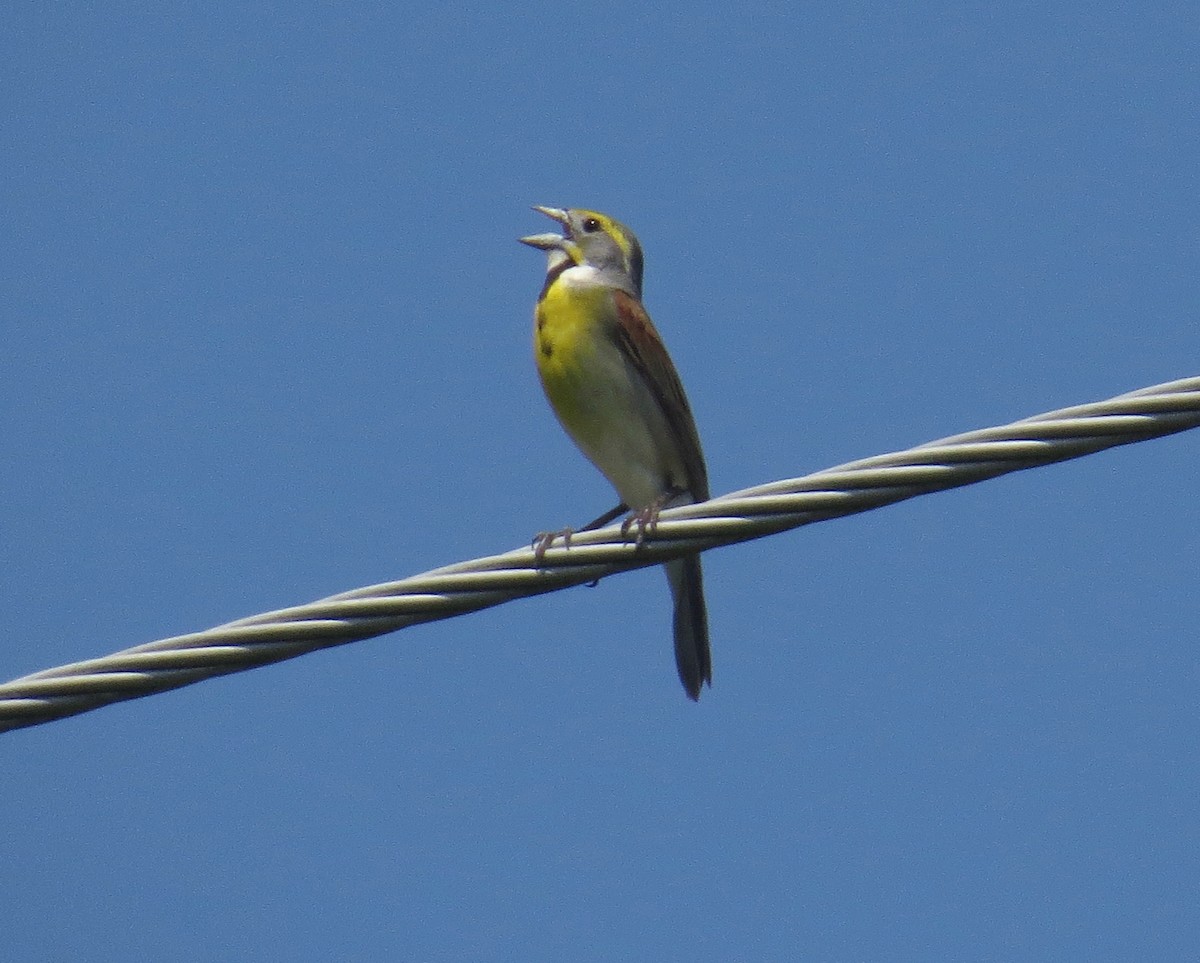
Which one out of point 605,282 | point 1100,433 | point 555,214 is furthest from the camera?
point 555,214

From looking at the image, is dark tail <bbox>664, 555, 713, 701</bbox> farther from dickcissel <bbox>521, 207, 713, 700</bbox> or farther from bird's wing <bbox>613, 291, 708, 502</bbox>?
bird's wing <bbox>613, 291, 708, 502</bbox>

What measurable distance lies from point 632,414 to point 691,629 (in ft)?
3.39

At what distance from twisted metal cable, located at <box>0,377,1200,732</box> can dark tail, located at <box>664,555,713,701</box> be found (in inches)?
146

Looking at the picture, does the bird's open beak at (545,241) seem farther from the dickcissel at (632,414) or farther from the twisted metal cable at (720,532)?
the twisted metal cable at (720,532)

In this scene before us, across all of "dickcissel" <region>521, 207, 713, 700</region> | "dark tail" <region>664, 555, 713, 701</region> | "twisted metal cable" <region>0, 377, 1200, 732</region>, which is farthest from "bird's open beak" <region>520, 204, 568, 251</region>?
"twisted metal cable" <region>0, 377, 1200, 732</region>

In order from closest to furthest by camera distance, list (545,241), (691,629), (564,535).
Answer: (564,535)
(691,629)
(545,241)

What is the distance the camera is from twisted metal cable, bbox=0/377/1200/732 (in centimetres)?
399

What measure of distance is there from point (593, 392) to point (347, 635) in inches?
150

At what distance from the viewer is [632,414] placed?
25.9 ft

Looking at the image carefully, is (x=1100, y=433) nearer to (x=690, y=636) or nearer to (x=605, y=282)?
(x=690, y=636)

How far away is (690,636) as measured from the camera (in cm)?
801

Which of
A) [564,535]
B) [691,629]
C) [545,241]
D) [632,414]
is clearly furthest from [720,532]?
[545,241]

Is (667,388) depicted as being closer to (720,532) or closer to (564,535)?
(564,535)

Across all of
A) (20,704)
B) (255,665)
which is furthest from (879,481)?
(20,704)
